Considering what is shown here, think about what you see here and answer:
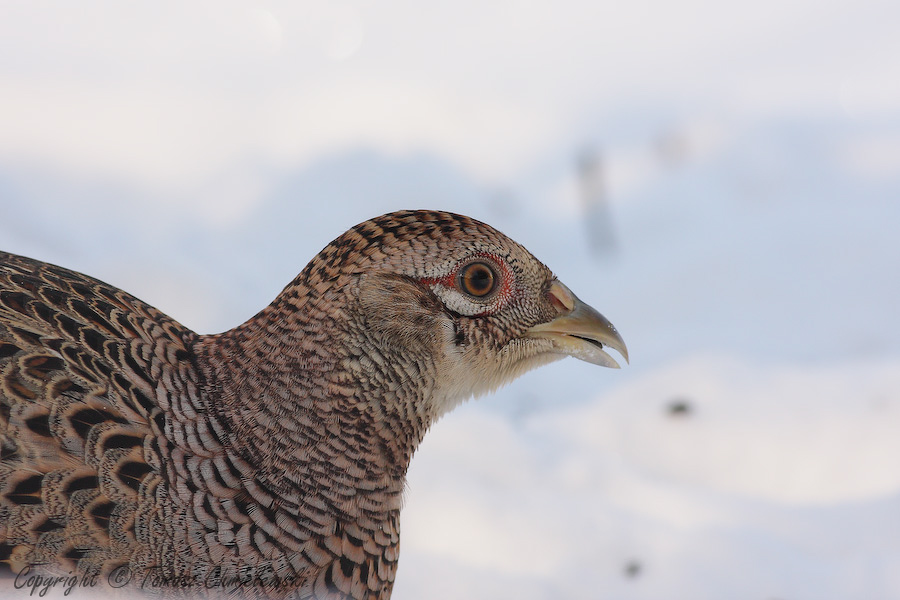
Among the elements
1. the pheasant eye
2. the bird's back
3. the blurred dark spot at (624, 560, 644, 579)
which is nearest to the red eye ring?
the pheasant eye

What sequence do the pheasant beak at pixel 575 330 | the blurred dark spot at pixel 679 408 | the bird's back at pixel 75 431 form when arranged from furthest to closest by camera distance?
the blurred dark spot at pixel 679 408, the pheasant beak at pixel 575 330, the bird's back at pixel 75 431

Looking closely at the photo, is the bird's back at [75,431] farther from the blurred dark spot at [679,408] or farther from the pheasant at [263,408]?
the blurred dark spot at [679,408]

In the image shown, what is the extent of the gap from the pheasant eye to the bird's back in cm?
90

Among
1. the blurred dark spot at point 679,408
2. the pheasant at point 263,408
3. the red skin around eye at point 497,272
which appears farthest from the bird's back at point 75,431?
the blurred dark spot at point 679,408

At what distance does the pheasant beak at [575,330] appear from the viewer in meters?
2.96

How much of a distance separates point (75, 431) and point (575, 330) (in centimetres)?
154

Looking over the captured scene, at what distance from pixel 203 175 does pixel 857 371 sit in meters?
4.38

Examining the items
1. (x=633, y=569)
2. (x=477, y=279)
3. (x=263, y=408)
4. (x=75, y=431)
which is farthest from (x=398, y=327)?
(x=633, y=569)

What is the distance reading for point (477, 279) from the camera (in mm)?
2783

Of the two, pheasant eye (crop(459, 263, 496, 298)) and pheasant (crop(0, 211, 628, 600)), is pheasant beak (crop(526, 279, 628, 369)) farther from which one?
pheasant eye (crop(459, 263, 496, 298))

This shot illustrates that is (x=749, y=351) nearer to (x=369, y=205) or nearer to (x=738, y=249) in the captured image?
(x=738, y=249)

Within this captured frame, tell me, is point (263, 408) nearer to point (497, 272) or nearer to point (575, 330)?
point (497, 272)

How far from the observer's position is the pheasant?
7.98ft

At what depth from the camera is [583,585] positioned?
12.6 ft
